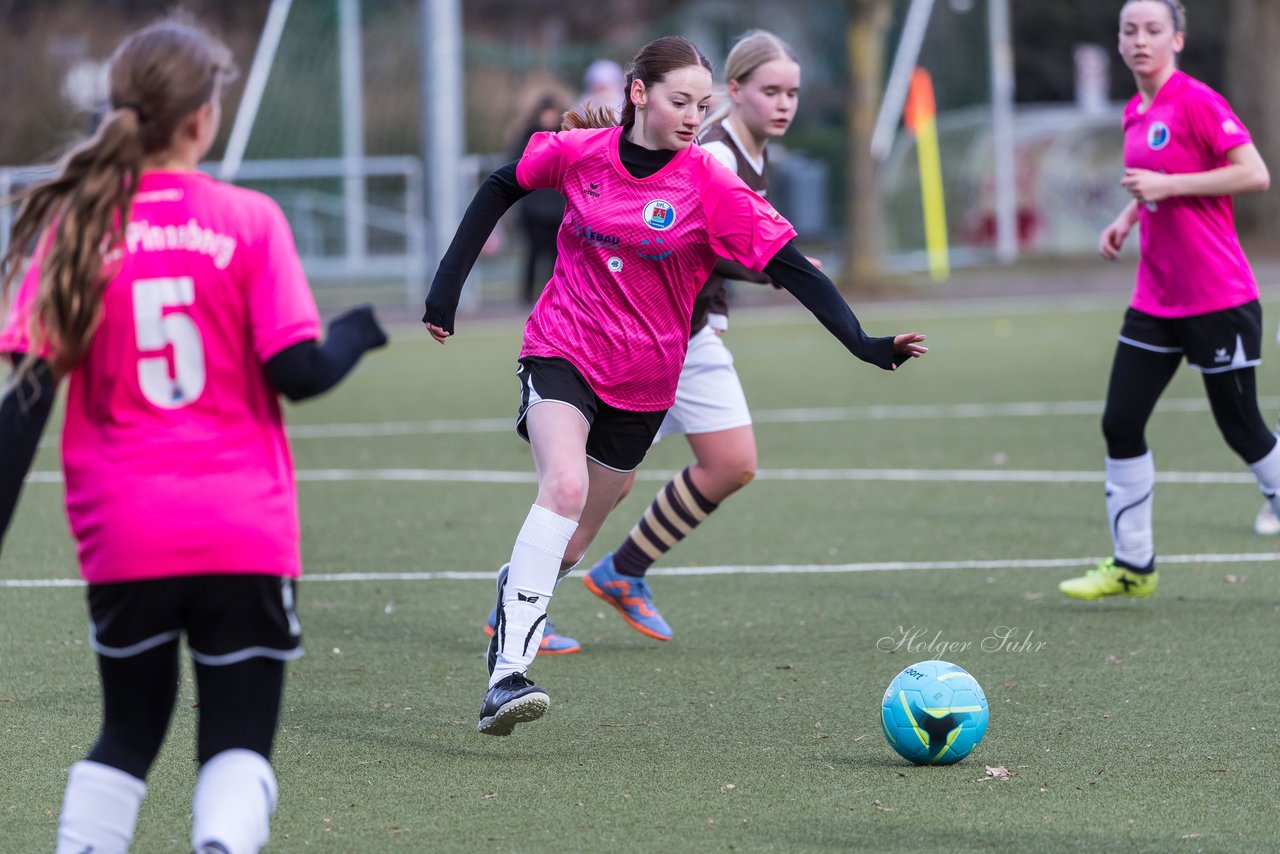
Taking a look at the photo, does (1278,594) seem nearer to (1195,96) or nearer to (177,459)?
(1195,96)

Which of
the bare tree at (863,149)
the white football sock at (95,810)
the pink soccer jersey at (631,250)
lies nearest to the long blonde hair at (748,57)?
the pink soccer jersey at (631,250)

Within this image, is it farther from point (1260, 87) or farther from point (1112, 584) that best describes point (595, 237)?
point (1260, 87)

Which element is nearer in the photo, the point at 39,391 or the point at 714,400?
the point at 39,391

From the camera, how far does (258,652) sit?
136 inches

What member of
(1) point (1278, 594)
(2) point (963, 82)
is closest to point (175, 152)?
(1) point (1278, 594)

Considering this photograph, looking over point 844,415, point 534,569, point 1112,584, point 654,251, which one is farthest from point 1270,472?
point 844,415

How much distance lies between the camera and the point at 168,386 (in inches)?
131

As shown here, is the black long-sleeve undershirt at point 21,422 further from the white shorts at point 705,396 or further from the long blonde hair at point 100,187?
the white shorts at point 705,396

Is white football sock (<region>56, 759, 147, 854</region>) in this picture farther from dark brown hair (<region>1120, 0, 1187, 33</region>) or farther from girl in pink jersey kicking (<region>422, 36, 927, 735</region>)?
dark brown hair (<region>1120, 0, 1187, 33</region>)

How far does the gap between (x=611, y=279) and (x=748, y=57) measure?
1.57 meters

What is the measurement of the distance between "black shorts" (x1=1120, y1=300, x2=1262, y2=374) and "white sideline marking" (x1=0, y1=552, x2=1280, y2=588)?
125 centimetres

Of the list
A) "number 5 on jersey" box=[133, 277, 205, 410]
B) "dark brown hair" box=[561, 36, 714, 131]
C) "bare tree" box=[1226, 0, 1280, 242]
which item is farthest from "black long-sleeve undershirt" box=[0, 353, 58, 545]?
"bare tree" box=[1226, 0, 1280, 242]

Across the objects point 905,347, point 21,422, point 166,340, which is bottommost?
point 905,347

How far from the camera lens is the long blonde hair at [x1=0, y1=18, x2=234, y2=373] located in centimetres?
325
